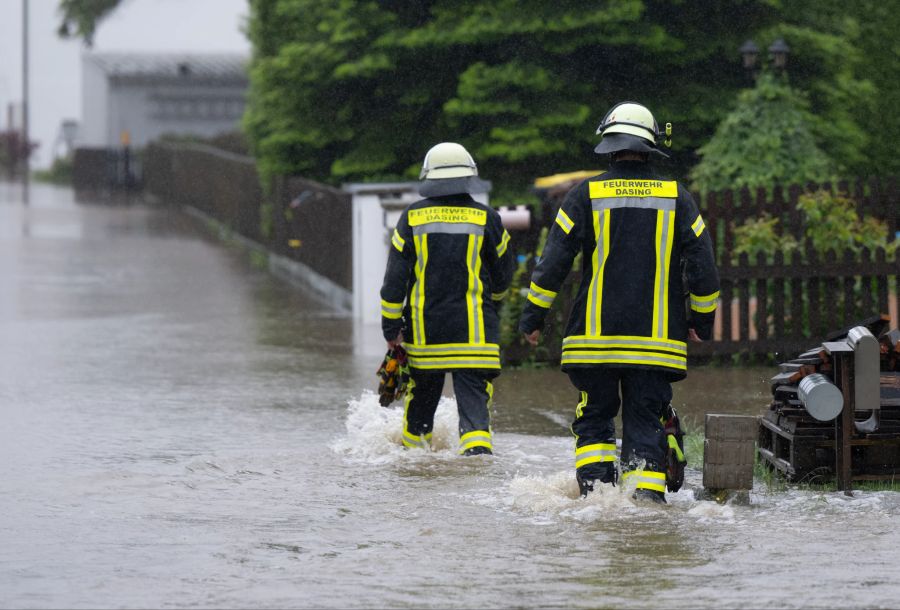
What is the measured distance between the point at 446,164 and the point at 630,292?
5.41 feet

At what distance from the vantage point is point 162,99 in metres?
57.6

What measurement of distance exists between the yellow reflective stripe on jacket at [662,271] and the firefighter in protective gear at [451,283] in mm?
1471

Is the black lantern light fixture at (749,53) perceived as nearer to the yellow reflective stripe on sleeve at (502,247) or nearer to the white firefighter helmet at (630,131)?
the yellow reflective stripe on sleeve at (502,247)

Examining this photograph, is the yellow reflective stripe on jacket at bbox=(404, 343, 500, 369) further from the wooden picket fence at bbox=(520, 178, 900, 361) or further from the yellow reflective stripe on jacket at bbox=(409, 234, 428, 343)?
the wooden picket fence at bbox=(520, 178, 900, 361)

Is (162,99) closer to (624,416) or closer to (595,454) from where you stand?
(624,416)

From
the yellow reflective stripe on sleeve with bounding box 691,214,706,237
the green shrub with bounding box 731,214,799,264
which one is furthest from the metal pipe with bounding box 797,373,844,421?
the green shrub with bounding box 731,214,799,264

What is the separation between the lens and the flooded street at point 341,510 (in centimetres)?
575

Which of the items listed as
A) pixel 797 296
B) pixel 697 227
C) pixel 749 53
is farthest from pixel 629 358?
pixel 749 53

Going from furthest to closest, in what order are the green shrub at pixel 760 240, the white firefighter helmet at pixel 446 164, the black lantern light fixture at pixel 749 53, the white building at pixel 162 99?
the white building at pixel 162 99, the black lantern light fixture at pixel 749 53, the green shrub at pixel 760 240, the white firefighter helmet at pixel 446 164

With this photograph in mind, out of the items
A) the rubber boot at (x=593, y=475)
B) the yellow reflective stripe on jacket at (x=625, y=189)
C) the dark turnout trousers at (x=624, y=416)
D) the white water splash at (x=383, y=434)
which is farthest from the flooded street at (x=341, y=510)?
the yellow reflective stripe on jacket at (x=625, y=189)

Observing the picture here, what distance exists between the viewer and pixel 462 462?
8352mm

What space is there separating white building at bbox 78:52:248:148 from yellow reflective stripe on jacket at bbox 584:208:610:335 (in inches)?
1986

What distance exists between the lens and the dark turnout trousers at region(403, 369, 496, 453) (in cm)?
851

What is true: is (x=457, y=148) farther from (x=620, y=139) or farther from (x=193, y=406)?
(x=193, y=406)
